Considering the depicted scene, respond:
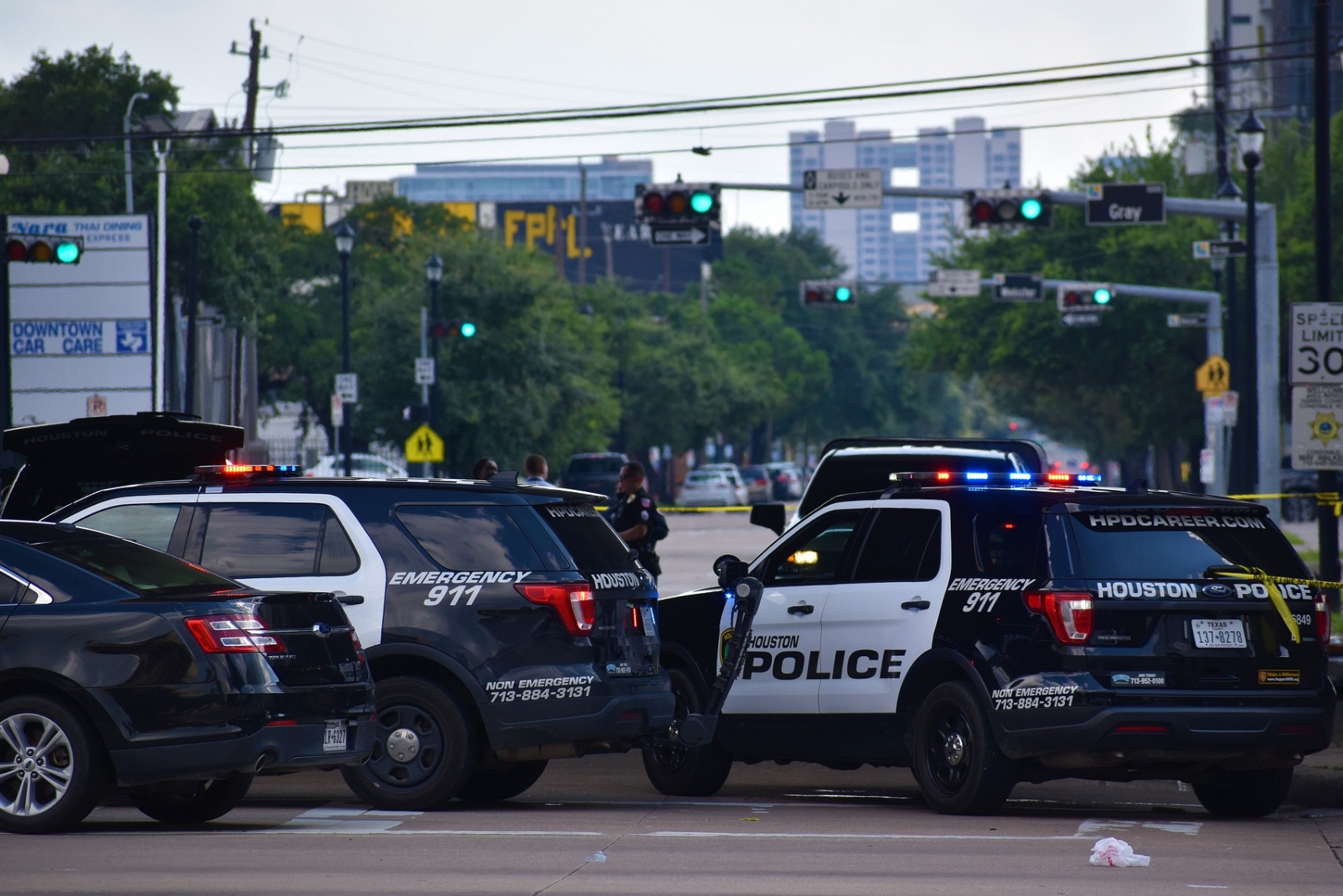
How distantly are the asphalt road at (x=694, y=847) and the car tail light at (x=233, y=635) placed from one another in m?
0.90

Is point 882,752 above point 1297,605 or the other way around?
the other way around

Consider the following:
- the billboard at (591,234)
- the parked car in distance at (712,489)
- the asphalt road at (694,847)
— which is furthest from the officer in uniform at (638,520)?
the billboard at (591,234)

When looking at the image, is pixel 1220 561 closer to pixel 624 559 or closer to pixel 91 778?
pixel 624 559

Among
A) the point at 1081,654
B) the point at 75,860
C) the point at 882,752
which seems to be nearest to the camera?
the point at 75,860

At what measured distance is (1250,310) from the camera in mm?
34562

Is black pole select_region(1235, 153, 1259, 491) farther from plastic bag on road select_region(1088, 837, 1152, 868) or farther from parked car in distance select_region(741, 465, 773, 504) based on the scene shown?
parked car in distance select_region(741, 465, 773, 504)

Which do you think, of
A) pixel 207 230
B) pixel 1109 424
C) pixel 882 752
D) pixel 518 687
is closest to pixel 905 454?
pixel 882 752

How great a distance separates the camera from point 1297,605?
9.95m

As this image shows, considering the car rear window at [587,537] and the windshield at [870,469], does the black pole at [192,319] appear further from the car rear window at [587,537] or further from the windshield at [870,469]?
the car rear window at [587,537]

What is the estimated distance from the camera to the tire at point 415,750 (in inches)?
396

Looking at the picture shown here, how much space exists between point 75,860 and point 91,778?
0.61 meters

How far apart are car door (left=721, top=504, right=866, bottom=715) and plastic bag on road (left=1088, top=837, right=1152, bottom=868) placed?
2466 millimetres

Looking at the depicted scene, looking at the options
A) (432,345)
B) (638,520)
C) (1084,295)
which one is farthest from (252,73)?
(638,520)

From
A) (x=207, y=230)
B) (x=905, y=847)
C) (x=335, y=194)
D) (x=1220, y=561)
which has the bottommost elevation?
(x=905, y=847)
